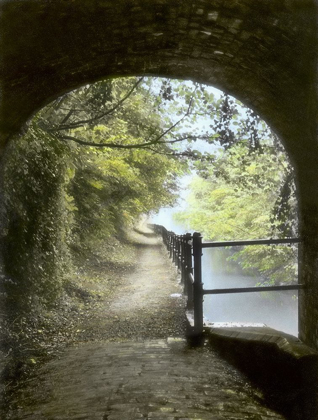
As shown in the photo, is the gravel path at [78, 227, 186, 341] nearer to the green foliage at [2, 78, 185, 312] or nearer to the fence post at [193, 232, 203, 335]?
the fence post at [193, 232, 203, 335]

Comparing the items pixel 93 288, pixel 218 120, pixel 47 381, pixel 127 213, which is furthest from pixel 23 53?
pixel 127 213

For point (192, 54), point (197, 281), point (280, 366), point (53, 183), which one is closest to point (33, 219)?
point (53, 183)

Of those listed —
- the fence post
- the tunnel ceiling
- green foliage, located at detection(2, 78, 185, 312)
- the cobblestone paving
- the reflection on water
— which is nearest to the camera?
the cobblestone paving

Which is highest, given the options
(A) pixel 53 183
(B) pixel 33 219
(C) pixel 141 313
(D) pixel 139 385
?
(A) pixel 53 183

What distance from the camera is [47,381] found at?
3.61m

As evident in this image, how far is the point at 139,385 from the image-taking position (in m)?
3.34

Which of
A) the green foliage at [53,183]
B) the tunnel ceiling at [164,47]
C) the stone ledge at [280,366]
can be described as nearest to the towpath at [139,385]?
the stone ledge at [280,366]

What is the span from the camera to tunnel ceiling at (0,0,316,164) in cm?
296

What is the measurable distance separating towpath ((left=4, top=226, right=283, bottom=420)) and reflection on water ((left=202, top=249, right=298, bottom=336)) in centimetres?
1358

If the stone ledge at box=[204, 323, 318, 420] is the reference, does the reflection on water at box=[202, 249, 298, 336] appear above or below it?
below

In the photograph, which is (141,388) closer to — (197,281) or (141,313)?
(197,281)

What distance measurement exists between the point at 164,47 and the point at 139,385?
3.60 m

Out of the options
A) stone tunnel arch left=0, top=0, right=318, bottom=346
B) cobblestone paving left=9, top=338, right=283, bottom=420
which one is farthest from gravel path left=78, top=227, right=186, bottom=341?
stone tunnel arch left=0, top=0, right=318, bottom=346

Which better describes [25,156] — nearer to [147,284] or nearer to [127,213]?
[147,284]
